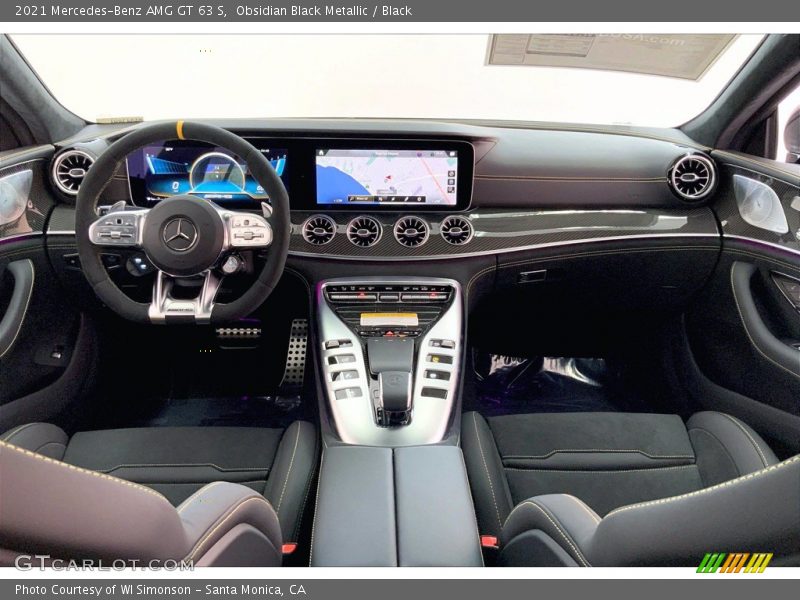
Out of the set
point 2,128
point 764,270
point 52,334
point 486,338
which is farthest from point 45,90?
point 764,270

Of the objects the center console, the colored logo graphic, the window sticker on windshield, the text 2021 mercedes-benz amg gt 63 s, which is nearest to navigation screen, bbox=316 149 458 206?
the text 2021 mercedes-benz amg gt 63 s

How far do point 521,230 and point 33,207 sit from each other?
5.47ft

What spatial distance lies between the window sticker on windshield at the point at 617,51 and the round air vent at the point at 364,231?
0.71 metres

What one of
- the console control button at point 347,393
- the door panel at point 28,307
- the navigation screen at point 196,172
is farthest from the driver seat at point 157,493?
the navigation screen at point 196,172

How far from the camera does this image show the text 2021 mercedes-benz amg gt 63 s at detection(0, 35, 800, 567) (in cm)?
141

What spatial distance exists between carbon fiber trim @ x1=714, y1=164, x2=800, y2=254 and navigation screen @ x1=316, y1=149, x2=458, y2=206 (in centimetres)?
97

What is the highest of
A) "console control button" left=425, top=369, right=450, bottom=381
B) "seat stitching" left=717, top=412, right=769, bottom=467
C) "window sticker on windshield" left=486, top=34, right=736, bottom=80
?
"window sticker on windshield" left=486, top=34, right=736, bottom=80

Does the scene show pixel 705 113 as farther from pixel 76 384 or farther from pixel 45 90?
pixel 76 384

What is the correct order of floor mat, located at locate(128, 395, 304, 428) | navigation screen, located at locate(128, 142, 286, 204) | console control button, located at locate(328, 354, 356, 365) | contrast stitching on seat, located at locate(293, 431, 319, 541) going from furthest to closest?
1. floor mat, located at locate(128, 395, 304, 428)
2. navigation screen, located at locate(128, 142, 286, 204)
3. console control button, located at locate(328, 354, 356, 365)
4. contrast stitching on seat, located at locate(293, 431, 319, 541)

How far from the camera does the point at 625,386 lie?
2.44 metres

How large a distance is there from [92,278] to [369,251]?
878 mm

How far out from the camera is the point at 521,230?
2.02 meters

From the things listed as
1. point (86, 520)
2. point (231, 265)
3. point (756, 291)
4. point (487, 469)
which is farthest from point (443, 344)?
point (86, 520)

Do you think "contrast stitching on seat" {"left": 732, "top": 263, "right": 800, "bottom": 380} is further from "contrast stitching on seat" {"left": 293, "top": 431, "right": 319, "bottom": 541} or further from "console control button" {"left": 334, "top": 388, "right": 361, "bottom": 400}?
"contrast stitching on seat" {"left": 293, "top": 431, "right": 319, "bottom": 541}
